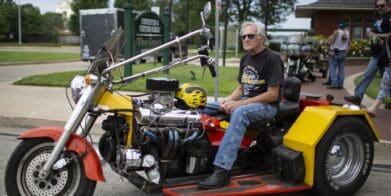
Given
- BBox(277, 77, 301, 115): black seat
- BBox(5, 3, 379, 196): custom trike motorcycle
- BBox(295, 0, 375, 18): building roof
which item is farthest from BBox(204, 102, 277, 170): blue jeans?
BBox(295, 0, 375, 18): building roof

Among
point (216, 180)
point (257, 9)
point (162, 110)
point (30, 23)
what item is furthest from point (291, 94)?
point (30, 23)

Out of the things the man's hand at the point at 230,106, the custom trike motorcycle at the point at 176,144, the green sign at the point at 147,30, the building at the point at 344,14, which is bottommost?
the custom trike motorcycle at the point at 176,144

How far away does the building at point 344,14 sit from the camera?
102ft

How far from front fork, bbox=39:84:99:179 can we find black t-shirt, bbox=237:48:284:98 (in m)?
1.53

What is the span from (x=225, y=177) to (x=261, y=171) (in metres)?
0.58

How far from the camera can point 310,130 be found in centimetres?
466

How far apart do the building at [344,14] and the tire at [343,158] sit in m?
27.1

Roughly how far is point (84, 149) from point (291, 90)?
2.15 metres

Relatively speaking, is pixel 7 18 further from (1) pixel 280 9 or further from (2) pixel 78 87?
(2) pixel 78 87

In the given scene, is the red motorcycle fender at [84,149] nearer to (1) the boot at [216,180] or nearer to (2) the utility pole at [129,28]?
(1) the boot at [216,180]

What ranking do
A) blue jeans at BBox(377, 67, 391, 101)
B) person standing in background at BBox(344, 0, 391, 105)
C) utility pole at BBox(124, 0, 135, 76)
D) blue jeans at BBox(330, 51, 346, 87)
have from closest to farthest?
blue jeans at BBox(377, 67, 391, 101)
person standing in background at BBox(344, 0, 391, 105)
utility pole at BBox(124, 0, 135, 76)
blue jeans at BBox(330, 51, 346, 87)

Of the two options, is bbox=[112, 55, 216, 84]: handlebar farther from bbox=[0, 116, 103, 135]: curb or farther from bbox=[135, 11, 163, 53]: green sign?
bbox=[135, 11, 163, 53]: green sign

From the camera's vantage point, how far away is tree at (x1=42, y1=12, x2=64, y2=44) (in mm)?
72375

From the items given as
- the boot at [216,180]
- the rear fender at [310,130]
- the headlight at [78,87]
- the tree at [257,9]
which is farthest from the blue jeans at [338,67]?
the tree at [257,9]
